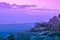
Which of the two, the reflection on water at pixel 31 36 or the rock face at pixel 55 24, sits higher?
the rock face at pixel 55 24

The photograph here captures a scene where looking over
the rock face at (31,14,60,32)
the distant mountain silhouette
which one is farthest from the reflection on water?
the distant mountain silhouette

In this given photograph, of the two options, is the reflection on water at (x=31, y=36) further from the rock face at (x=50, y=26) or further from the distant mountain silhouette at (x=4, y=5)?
the distant mountain silhouette at (x=4, y=5)

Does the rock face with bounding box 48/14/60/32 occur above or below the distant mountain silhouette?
below

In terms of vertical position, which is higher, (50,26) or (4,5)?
(4,5)

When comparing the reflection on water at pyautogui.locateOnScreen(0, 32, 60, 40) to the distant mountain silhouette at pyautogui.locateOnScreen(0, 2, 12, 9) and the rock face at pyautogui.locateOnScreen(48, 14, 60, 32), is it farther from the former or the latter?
the distant mountain silhouette at pyautogui.locateOnScreen(0, 2, 12, 9)

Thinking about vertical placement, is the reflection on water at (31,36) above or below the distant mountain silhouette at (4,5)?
below

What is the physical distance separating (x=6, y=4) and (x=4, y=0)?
2.0 inches

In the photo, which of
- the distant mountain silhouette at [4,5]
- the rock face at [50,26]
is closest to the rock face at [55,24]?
the rock face at [50,26]

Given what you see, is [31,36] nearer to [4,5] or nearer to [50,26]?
[50,26]

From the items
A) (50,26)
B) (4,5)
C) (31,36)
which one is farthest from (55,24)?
(4,5)

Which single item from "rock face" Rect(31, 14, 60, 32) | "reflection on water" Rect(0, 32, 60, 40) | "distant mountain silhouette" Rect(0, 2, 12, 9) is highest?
"distant mountain silhouette" Rect(0, 2, 12, 9)

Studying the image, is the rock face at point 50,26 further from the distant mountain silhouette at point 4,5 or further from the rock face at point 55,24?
the distant mountain silhouette at point 4,5

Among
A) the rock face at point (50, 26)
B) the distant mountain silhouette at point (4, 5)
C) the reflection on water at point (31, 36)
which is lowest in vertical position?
the reflection on water at point (31, 36)

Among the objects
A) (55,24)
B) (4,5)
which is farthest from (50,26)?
(4,5)
